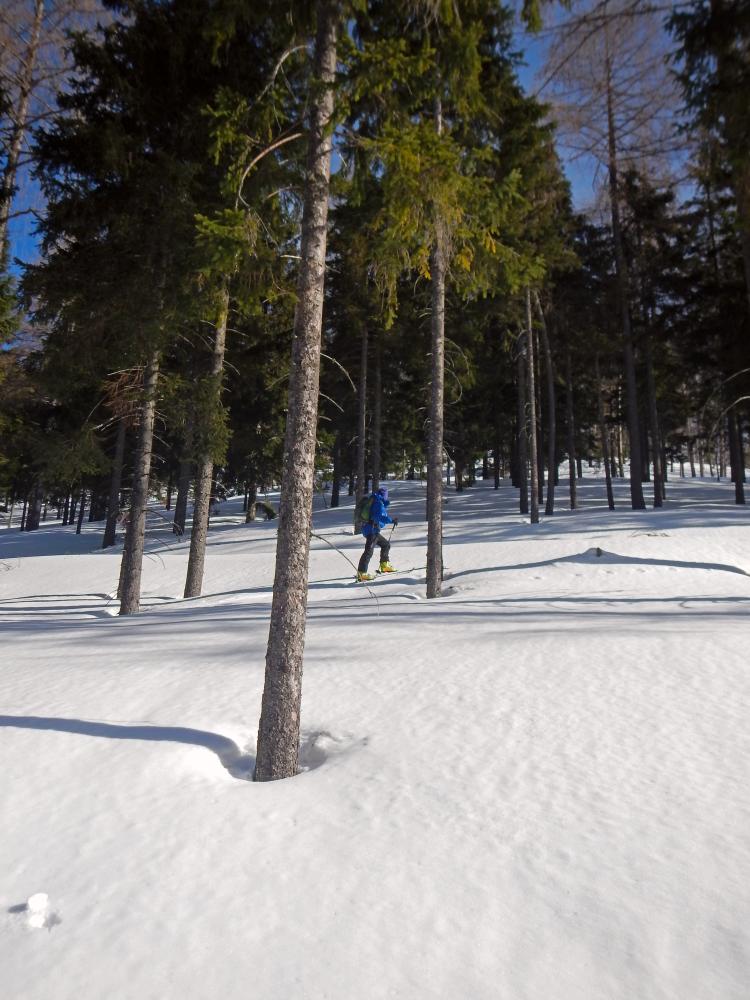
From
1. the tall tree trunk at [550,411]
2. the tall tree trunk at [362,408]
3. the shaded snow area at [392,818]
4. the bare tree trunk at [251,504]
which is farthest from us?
the bare tree trunk at [251,504]

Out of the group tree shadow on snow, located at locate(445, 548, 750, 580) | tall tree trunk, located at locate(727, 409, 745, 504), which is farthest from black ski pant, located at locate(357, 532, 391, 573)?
tall tree trunk, located at locate(727, 409, 745, 504)

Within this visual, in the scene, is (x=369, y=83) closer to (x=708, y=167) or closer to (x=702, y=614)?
(x=708, y=167)

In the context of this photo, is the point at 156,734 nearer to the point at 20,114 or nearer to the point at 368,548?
the point at 368,548

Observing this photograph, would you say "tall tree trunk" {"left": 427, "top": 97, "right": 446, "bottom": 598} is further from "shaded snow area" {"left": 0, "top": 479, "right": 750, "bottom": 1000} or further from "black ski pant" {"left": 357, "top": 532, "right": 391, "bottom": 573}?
"shaded snow area" {"left": 0, "top": 479, "right": 750, "bottom": 1000}

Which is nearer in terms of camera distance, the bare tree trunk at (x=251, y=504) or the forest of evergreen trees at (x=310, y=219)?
the forest of evergreen trees at (x=310, y=219)

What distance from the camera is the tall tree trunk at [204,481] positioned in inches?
420

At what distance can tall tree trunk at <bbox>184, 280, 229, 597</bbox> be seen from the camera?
35.0 ft

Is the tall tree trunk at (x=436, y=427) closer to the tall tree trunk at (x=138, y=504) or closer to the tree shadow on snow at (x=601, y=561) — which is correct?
the tree shadow on snow at (x=601, y=561)

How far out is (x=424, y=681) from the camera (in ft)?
16.1

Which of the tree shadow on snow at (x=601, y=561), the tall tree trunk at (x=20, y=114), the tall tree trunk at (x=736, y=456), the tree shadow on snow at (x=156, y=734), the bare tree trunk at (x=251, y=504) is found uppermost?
the tall tree trunk at (x=20, y=114)

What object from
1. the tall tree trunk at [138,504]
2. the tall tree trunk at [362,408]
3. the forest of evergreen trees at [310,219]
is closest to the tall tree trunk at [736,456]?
the forest of evergreen trees at [310,219]

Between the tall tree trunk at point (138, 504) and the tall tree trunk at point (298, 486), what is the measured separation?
7135mm

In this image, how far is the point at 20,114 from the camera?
11.2 meters

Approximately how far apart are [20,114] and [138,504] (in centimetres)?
844
